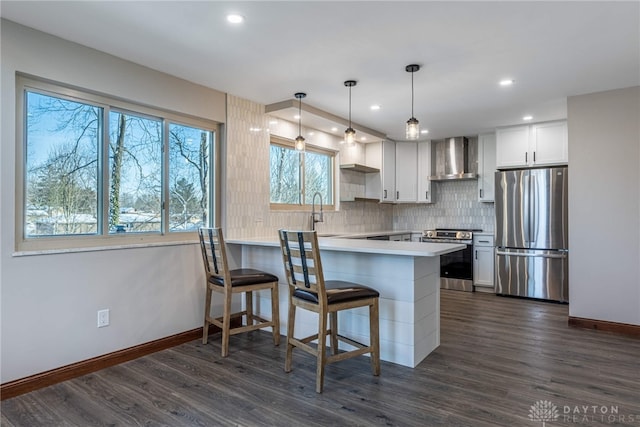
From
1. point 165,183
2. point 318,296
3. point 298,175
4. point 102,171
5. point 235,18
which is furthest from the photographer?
point 298,175

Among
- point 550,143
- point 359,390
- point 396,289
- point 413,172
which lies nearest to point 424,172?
point 413,172

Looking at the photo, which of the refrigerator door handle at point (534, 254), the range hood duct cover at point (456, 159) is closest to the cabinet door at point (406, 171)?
the range hood duct cover at point (456, 159)

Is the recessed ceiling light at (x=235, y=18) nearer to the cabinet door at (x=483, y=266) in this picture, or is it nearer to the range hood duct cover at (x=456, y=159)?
the range hood duct cover at (x=456, y=159)

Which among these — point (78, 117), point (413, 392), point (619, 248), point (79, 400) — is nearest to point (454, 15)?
point (413, 392)

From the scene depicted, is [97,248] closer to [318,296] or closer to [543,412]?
[318,296]

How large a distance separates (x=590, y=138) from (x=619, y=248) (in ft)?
3.71

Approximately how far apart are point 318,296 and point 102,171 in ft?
6.38

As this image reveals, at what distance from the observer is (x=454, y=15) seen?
2266mm

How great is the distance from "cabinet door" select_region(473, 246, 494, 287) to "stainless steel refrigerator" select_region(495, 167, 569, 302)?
0.66ft

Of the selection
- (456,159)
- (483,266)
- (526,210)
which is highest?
(456,159)

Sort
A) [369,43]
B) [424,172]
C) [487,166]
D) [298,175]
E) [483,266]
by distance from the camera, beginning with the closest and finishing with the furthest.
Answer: [369,43]
[298,175]
[483,266]
[487,166]
[424,172]

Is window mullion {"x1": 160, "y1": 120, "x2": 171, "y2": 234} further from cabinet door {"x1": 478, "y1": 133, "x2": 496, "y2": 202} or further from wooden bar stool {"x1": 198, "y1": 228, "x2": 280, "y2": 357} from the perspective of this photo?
cabinet door {"x1": 478, "y1": 133, "x2": 496, "y2": 202}

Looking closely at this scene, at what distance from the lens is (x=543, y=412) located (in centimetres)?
210

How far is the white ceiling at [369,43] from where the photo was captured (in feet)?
7.25
